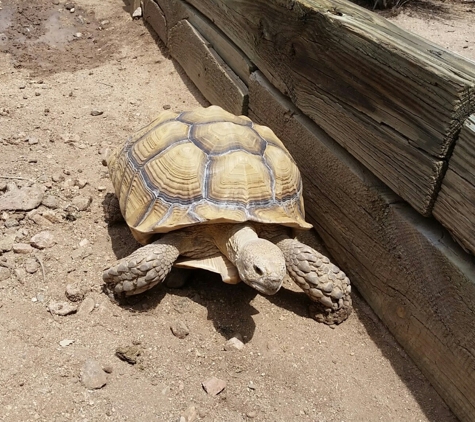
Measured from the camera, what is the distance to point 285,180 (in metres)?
2.58

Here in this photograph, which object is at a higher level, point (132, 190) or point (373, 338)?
point (132, 190)

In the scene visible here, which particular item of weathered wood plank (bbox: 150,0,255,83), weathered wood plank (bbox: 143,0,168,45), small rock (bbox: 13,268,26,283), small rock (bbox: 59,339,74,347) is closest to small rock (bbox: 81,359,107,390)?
small rock (bbox: 59,339,74,347)

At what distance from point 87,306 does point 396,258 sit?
4.75ft

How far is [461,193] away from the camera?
1.88 metres

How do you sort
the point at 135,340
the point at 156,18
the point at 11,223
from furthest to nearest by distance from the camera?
the point at 156,18 → the point at 11,223 → the point at 135,340

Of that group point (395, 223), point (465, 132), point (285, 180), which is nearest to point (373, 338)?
point (395, 223)

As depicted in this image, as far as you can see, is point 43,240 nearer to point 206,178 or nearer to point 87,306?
point 87,306

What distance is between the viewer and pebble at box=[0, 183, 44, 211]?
295 centimetres

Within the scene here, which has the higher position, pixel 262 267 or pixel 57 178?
pixel 262 267

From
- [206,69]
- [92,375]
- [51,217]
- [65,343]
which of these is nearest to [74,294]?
[65,343]

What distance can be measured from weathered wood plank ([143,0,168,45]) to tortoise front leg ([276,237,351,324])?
3285mm

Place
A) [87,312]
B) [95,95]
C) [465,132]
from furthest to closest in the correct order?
[95,95], [87,312], [465,132]

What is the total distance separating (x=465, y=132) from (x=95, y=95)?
129 inches

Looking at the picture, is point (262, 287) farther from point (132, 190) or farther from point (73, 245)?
point (73, 245)
